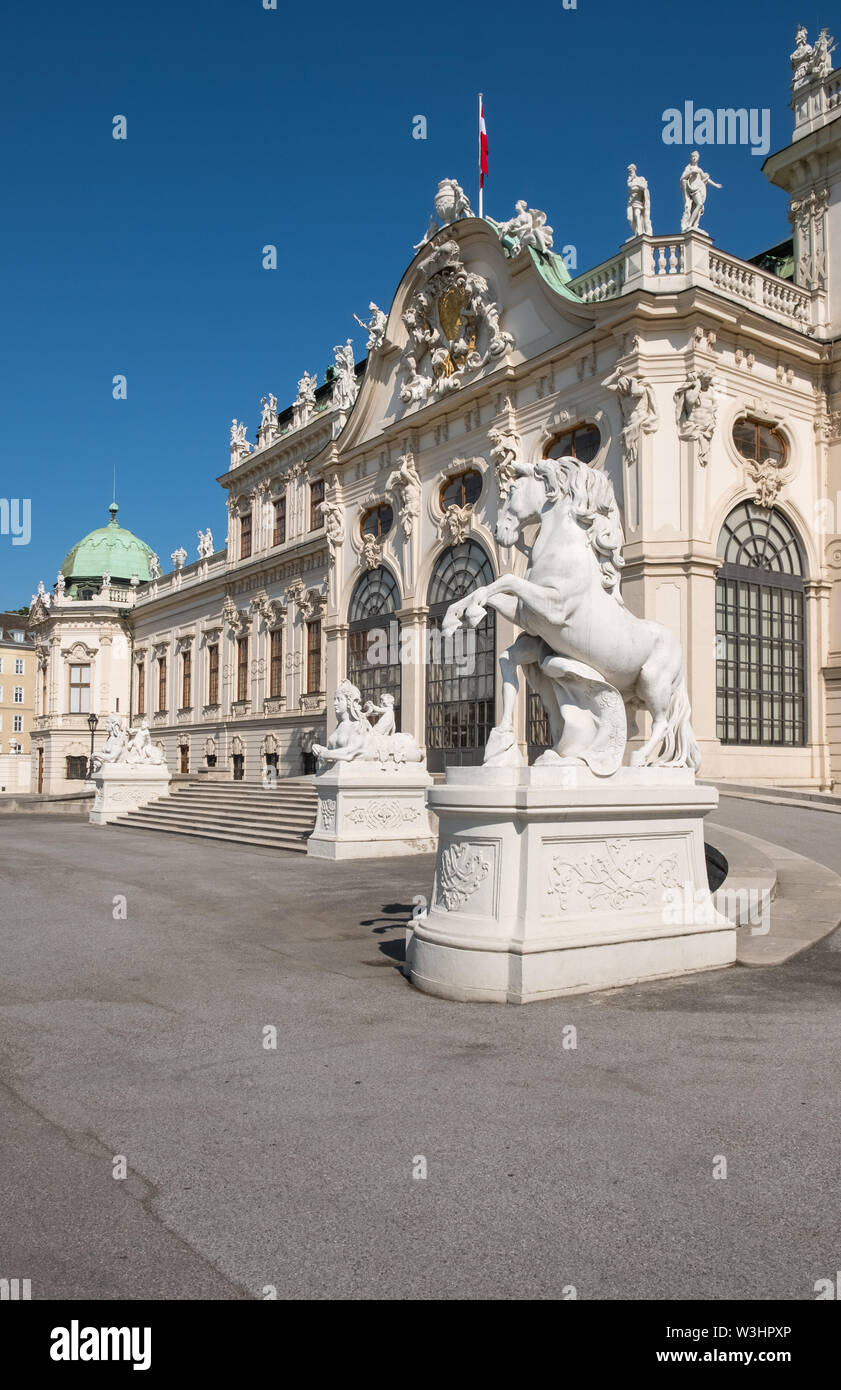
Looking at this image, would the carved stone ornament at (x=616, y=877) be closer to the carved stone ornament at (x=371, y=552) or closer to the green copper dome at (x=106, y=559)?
the carved stone ornament at (x=371, y=552)

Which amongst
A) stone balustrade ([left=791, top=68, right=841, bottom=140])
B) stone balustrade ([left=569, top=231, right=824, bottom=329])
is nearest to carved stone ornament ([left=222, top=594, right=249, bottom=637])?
stone balustrade ([left=569, top=231, right=824, bottom=329])

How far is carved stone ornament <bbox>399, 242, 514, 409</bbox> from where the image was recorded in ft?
88.7

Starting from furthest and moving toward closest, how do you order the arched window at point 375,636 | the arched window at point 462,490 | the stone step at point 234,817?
the arched window at point 375,636
the arched window at point 462,490
the stone step at point 234,817

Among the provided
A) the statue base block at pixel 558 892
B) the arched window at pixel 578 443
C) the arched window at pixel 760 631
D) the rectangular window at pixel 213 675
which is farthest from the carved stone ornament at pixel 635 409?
the rectangular window at pixel 213 675

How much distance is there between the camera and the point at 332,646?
109ft

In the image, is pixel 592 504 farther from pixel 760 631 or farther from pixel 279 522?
pixel 279 522

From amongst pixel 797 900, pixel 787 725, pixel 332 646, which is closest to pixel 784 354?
pixel 787 725

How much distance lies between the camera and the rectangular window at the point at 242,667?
140ft

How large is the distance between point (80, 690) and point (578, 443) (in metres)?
39.3

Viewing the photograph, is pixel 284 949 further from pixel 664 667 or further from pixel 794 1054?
pixel 794 1054

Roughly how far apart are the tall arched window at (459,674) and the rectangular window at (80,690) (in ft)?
107

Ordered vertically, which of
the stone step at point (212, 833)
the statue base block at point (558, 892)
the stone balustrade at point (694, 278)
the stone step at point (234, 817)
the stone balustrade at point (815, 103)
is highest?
the stone balustrade at point (815, 103)
